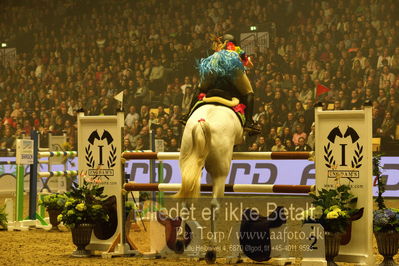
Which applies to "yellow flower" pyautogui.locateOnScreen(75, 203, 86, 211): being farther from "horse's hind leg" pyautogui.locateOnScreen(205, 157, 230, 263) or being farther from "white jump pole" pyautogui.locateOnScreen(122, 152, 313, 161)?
"horse's hind leg" pyautogui.locateOnScreen(205, 157, 230, 263)

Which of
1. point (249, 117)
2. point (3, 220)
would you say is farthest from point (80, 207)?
point (3, 220)

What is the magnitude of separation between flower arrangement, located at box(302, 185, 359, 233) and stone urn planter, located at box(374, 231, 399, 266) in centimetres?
27

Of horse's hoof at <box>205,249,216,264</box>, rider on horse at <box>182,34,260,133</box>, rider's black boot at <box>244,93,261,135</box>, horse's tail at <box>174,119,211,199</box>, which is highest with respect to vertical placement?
rider on horse at <box>182,34,260,133</box>

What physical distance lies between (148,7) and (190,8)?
138 cm

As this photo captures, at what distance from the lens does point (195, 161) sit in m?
5.42

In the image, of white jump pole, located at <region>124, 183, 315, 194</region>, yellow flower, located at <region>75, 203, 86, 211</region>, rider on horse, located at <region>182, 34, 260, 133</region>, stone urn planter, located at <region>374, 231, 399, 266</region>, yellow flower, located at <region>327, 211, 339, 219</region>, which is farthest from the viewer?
yellow flower, located at <region>75, 203, 86, 211</region>

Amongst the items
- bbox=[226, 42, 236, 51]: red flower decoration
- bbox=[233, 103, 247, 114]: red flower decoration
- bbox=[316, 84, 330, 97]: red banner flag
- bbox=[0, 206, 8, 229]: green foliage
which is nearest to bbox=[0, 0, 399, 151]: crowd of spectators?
bbox=[316, 84, 330, 97]: red banner flag

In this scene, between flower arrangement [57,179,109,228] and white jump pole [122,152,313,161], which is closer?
white jump pole [122,152,313,161]

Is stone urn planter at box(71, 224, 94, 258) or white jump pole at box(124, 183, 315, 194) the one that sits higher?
white jump pole at box(124, 183, 315, 194)

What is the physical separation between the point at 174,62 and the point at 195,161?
12.5m

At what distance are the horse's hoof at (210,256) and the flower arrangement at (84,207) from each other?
1201 millimetres

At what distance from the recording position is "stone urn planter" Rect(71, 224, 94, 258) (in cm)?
623

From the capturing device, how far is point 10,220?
8.88 m

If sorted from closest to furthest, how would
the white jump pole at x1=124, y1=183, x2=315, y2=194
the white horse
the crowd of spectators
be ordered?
the white horse < the white jump pole at x1=124, y1=183, x2=315, y2=194 < the crowd of spectators
